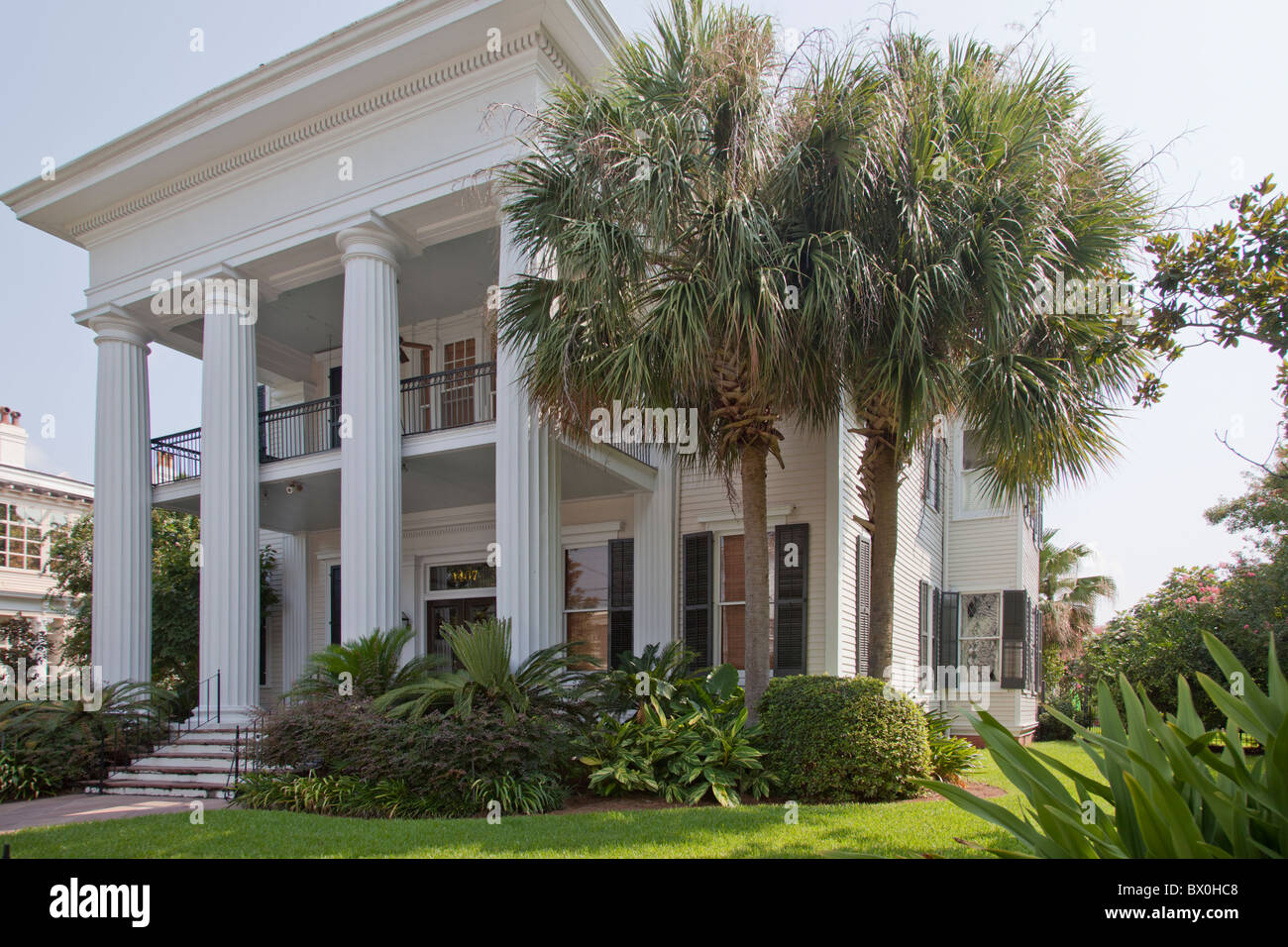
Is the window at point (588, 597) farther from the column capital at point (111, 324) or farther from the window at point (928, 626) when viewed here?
the column capital at point (111, 324)

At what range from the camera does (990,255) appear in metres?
8.82

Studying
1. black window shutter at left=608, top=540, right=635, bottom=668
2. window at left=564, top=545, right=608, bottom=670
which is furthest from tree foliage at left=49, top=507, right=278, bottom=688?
black window shutter at left=608, top=540, right=635, bottom=668

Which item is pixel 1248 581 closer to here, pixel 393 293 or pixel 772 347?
pixel 772 347

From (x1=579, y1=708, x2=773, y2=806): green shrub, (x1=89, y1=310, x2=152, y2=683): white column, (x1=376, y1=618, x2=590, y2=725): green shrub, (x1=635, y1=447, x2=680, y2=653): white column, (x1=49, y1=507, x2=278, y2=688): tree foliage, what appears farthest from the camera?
(x1=49, y1=507, x2=278, y2=688): tree foliage

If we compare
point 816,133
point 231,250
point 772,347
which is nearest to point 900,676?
point 772,347

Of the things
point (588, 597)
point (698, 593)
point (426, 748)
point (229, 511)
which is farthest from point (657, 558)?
point (229, 511)

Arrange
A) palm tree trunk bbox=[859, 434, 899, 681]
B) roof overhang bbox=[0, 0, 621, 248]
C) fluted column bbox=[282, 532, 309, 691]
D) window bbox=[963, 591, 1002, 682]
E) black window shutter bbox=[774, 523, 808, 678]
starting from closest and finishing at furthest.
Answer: palm tree trunk bbox=[859, 434, 899, 681] → roof overhang bbox=[0, 0, 621, 248] → black window shutter bbox=[774, 523, 808, 678] → fluted column bbox=[282, 532, 309, 691] → window bbox=[963, 591, 1002, 682]

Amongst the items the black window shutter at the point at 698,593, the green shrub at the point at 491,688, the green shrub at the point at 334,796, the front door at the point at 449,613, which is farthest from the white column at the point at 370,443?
the black window shutter at the point at 698,593

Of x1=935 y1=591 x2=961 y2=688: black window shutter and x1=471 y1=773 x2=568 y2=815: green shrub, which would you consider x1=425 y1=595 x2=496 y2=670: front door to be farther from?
x1=935 y1=591 x2=961 y2=688: black window shutter

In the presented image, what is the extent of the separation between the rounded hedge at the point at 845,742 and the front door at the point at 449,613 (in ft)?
22.6

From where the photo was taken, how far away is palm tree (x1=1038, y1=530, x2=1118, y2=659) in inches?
989

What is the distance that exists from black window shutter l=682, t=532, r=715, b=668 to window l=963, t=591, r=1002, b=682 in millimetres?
7512

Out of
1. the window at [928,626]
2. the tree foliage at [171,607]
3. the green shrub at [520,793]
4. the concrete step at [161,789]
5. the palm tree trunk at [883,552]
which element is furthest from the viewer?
the tree foliage at [171,607]

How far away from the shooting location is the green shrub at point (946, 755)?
9794mm
